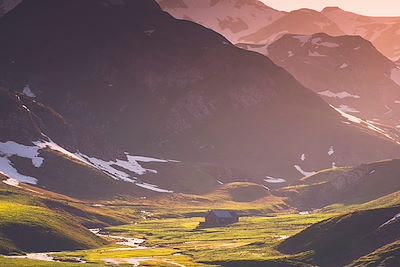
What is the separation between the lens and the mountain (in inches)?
5618

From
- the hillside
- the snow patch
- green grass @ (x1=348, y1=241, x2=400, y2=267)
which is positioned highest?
the hillside

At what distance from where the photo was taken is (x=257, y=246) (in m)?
177

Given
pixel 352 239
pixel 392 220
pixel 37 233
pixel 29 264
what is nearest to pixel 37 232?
pixel 37 233

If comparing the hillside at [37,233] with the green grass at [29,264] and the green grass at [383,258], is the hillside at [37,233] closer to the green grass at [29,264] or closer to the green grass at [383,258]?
the green grass at [29,264]

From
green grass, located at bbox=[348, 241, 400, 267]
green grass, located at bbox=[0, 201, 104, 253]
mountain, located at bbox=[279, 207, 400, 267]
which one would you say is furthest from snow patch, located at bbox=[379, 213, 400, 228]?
green grass, located at bbox=[0, 201, 104, 253]

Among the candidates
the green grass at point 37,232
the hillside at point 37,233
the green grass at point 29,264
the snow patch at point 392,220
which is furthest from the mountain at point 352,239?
the green grass at point 37,232

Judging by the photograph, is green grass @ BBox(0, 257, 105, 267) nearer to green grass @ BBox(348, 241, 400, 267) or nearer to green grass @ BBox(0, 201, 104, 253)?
green grass @ BBox(0, 201, 104, 253)

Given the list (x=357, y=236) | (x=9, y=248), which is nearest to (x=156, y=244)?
(x=9, y=248)

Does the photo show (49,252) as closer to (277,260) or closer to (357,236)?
(277,260)

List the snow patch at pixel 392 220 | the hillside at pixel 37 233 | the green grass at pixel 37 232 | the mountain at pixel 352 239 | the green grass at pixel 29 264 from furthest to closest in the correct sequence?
the green grass at pixel 37 232
the hillside at pixel 37 233
the snow patch at pixel 392 220
the mountain at pixel 352 239
the green grass at pixel 29 264

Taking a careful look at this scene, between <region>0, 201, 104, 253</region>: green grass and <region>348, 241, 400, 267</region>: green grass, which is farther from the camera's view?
<region>0, 201, 104, 253</region>: green grass

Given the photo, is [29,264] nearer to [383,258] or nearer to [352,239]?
[352,239]

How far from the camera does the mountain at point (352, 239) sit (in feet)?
468

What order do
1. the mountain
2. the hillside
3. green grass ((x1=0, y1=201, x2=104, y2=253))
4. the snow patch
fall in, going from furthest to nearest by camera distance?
green grass ((x1=0, y1=201, x2=104, y2=253)), the hillside, the snow patch, the mountain
